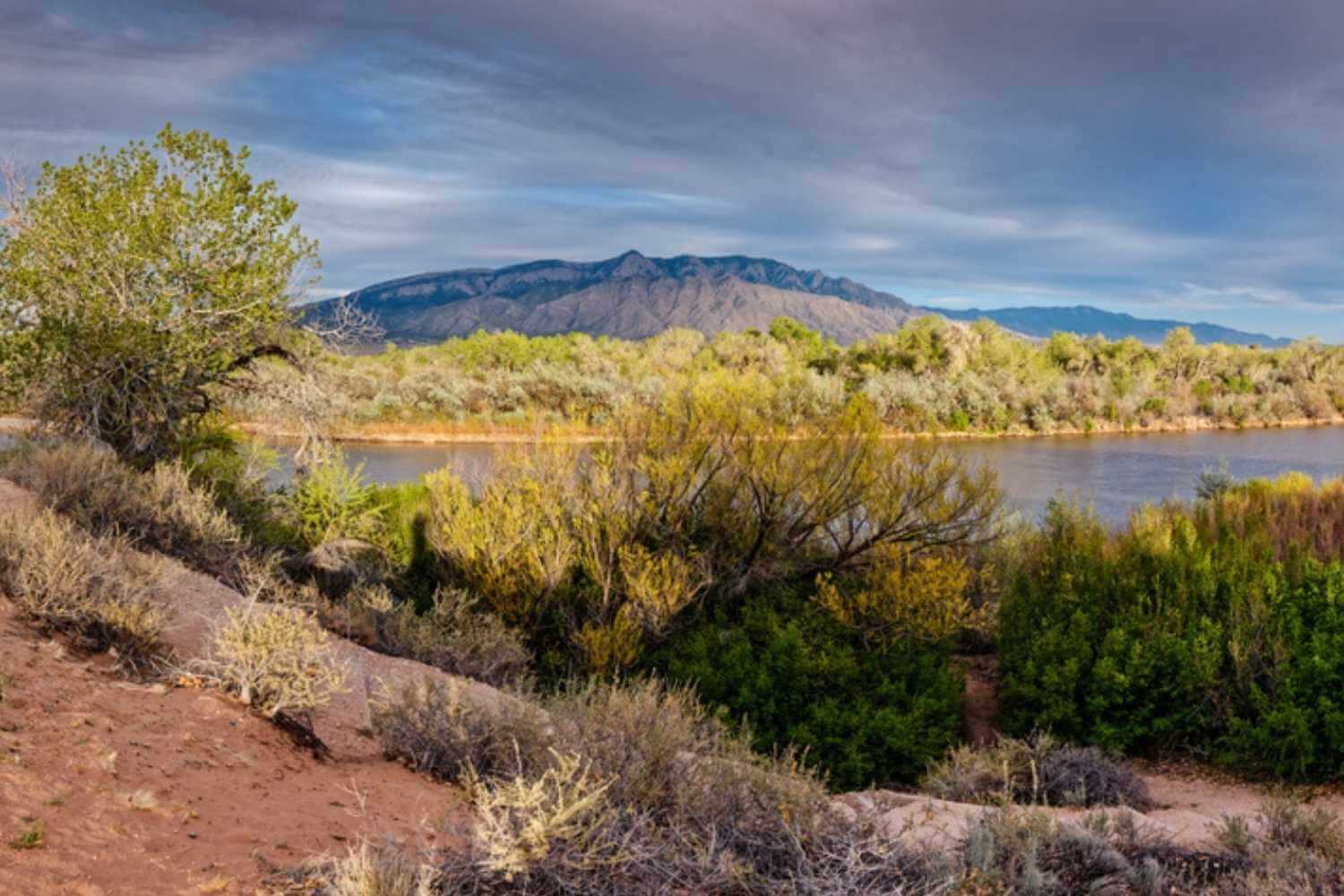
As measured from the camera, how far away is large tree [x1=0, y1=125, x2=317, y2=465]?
12695mm

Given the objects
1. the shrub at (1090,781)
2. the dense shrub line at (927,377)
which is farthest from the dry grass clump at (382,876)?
the dense shrub line at (927,377)

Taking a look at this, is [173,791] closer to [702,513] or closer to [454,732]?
[454,732]

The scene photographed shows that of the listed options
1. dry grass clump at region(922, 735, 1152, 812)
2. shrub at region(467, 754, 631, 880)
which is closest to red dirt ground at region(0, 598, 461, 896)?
shrub at region(467, 754, 631, 880)

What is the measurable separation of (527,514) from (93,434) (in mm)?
6083

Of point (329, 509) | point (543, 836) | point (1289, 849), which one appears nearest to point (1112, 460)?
point (329, 509)

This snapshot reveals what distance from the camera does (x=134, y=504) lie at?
385 inches

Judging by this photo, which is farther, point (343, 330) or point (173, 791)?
point (343, 330)

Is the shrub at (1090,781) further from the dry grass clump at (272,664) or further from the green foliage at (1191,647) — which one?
the dry grass clump at (272,664)

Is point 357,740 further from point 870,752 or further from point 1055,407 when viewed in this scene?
point 1055,407

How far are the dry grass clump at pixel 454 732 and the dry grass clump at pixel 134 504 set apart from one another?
4651 millimetres

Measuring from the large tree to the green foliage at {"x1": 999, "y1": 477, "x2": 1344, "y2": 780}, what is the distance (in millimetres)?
11520

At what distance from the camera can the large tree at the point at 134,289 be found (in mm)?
12695

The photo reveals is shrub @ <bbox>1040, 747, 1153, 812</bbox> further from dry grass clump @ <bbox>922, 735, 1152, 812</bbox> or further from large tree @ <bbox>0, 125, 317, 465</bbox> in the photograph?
large tree @ <bbox>0, 125, 317, 465</bbox>

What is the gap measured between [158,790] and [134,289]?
11.1 meters
